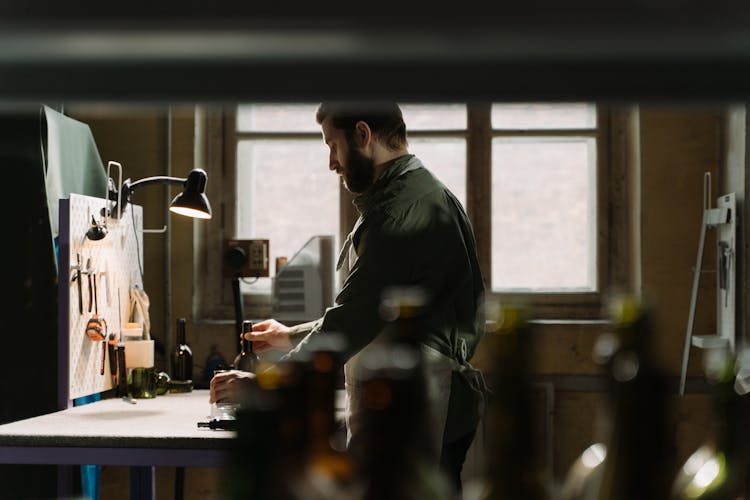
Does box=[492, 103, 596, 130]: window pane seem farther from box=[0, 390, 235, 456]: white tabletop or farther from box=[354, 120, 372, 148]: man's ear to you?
box=[0, 390, 235, 456]: white tabletop

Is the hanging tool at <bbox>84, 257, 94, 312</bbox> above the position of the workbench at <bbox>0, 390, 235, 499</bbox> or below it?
above

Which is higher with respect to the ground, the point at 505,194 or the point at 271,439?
the point at 505,194

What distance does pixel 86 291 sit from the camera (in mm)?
3152

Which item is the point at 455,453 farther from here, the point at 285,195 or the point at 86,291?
the point at 285,195

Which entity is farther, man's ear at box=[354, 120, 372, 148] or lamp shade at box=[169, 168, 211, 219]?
lamp shade at box=[169, 168, 211, 219]

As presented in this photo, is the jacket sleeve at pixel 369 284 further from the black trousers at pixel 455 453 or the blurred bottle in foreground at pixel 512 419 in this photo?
the blurred bottle in foreground at pixel 512 419

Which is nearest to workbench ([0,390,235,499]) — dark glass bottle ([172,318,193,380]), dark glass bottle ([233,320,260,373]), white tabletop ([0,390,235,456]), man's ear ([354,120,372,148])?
white tabletop ([0,390,235,456])

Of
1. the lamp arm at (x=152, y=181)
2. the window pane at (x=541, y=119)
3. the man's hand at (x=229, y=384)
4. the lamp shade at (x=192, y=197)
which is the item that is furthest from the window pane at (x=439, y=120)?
the man's hand at (x=229, y=384)

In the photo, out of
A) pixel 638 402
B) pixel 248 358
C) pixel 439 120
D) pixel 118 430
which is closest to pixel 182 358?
pixel 248 358

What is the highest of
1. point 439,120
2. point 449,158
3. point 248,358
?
point 439,120

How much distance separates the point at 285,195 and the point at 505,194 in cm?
106

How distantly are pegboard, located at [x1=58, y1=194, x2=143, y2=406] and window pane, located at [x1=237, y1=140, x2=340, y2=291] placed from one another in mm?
925

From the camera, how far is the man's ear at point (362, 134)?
264cm

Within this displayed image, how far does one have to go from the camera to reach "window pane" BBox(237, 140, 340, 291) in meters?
4.41
